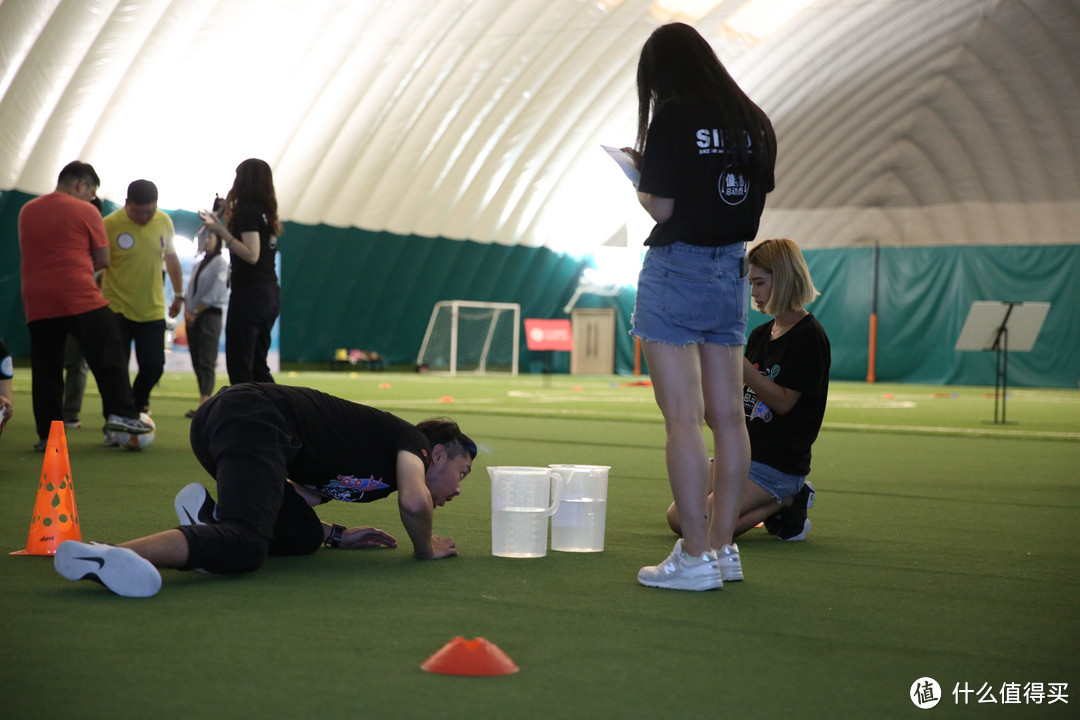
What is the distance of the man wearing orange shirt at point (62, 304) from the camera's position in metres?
6.71

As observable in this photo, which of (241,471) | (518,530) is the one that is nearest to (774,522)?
(518,530)

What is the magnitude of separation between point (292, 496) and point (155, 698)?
5.22 ft

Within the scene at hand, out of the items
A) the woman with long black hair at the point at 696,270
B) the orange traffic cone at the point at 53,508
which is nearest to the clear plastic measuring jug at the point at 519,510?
the woman with long black hair at the point at 696,270

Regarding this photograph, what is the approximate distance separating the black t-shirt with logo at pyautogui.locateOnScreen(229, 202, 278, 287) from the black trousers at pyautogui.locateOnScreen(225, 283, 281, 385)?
5 cm

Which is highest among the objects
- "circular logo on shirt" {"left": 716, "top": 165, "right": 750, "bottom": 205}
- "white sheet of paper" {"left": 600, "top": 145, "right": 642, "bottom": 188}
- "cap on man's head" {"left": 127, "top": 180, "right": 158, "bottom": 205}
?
"cap on man's head" {"left": 127, "top": 180, "right": 158, "bottom": 205}

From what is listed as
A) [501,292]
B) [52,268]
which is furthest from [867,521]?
[501,292]

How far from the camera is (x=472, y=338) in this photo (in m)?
27.2

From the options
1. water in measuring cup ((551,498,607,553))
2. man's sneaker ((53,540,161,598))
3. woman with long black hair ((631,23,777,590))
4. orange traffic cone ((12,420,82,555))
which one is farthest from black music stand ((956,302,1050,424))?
man's sneaker ((53,540,161,598))

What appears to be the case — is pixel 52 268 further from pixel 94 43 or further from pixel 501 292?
pixel 501 292

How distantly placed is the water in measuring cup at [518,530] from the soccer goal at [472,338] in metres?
21.5

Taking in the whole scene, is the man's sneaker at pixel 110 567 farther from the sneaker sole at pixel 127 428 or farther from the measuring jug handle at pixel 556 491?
the sneaker sole at pixel 127 428

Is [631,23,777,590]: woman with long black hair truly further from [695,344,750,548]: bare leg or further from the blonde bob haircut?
the blonde bob haircut

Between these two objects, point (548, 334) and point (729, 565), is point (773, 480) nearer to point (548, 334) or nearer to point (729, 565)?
point (729, 565)

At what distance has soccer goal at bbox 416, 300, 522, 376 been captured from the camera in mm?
26172
